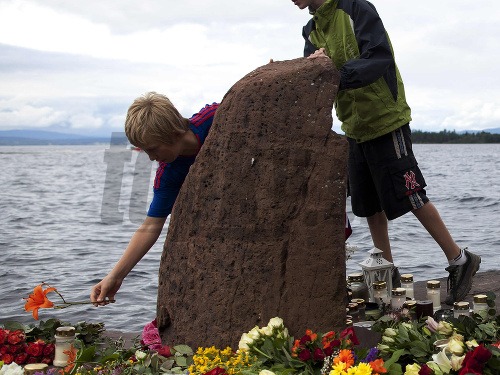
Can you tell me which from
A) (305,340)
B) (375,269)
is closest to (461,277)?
(375,269)

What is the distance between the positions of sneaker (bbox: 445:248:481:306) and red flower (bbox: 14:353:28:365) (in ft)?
9.60

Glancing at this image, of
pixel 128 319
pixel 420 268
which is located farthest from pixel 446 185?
pixel 128 319

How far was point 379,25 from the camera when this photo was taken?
16.7 feet

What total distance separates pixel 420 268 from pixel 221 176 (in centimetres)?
502

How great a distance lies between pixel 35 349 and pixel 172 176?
135 cm

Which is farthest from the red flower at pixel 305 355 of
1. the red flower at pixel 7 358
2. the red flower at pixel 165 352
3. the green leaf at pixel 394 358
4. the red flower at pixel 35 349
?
the red flower at pixel 7 358

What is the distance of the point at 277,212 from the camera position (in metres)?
4.24

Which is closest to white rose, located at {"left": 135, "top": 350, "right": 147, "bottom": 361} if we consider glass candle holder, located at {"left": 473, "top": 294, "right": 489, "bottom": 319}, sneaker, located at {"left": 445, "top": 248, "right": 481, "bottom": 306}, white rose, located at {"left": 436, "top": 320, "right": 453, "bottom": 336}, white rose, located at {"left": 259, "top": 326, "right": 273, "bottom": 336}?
white rose, located at {"left": 259, "top": 326, "right": 273, "bottom": 336}

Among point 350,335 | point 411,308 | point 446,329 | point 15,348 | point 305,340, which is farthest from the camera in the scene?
point 411,308

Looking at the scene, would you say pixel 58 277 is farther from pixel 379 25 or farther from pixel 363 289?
pixel 379 25

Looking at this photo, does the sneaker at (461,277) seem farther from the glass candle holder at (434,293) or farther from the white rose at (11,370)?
the white rose at (11,370)

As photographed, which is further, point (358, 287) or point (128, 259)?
point (358, 287)

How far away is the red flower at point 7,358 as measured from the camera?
15.7 feet

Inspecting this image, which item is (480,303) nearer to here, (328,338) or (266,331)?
(328,338)
